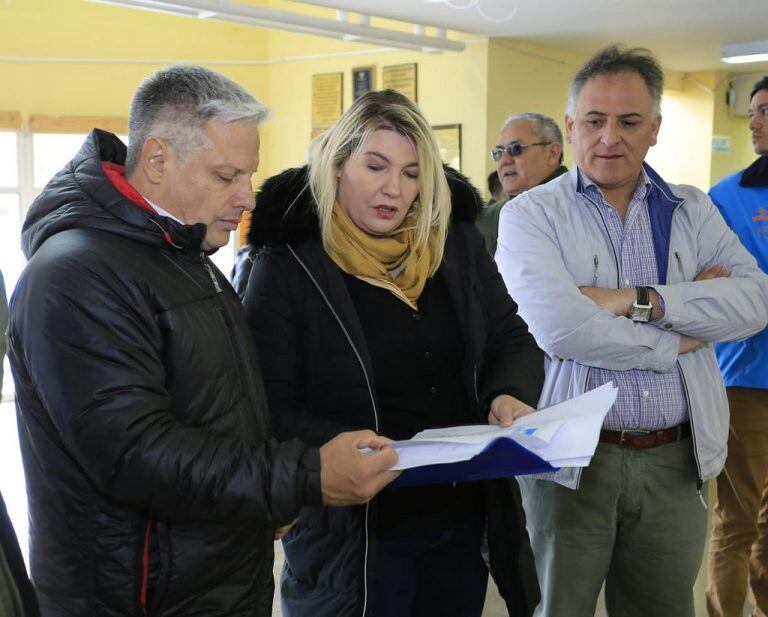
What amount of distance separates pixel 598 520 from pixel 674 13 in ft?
19.8

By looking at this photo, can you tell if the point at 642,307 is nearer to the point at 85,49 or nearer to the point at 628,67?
the point at 628,67

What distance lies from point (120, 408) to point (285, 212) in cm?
68

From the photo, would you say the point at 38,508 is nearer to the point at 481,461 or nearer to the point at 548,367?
the point at 481,461

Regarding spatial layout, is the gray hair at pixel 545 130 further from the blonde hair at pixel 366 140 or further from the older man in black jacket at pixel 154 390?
the older man in black jacket at pixel 154 390

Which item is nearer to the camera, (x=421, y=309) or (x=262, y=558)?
(x=262, y=558)

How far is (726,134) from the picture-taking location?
33.7 feet

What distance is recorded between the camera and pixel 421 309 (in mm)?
1842

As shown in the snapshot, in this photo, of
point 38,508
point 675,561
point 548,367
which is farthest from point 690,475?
point 38,508

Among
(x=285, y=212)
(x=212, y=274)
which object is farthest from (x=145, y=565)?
(x=285, y=212)

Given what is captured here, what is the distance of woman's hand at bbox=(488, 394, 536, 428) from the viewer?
1.73m

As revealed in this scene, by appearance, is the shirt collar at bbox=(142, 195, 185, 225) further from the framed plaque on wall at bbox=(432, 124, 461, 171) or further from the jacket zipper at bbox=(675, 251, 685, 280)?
the framed plaque on wall at bbox=(432, 124, 461, 171)

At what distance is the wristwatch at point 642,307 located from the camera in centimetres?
205

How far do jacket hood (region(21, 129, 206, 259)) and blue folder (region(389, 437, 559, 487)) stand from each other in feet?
1.80

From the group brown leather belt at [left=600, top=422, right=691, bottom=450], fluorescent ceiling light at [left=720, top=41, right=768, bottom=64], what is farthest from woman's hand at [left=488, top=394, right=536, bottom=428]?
fluorescent ceiling light at [left=720, top=41, right=768, bottom=64]
